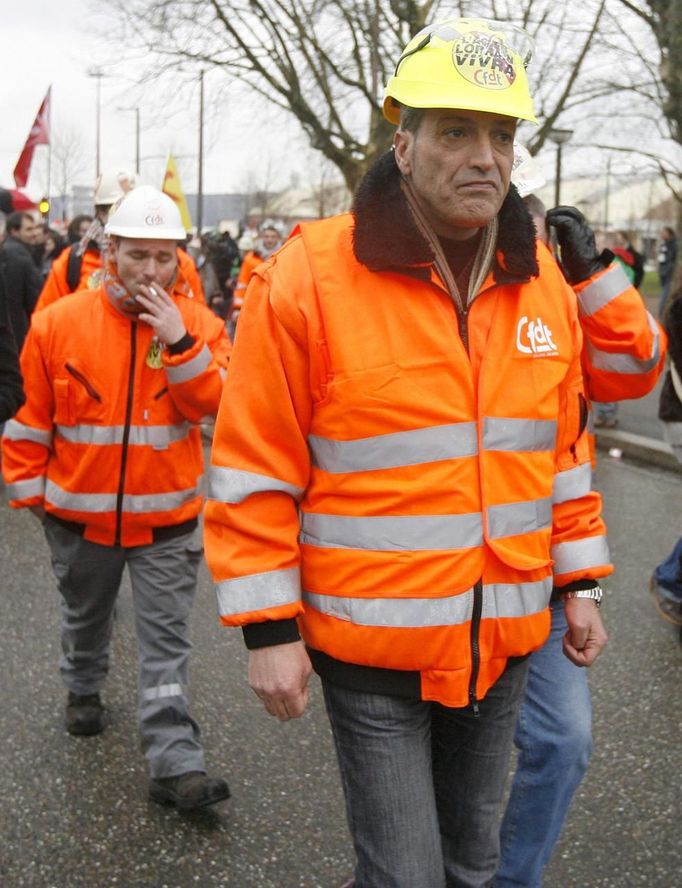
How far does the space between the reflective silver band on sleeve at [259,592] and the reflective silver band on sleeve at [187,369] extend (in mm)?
1659

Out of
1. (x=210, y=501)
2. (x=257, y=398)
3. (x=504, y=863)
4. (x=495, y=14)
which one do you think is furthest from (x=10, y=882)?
(x=495, y=14)

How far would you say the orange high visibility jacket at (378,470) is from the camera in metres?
2.15

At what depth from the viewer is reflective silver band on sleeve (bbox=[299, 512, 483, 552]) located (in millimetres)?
2146

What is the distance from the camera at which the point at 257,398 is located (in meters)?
2.23

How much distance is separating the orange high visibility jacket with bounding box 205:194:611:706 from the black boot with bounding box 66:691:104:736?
2.19 m

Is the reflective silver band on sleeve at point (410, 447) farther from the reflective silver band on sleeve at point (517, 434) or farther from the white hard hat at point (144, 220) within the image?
the white hard hat at point (144, 220)

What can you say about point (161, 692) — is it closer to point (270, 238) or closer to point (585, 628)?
point (585, 628)

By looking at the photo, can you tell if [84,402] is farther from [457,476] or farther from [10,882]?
[457,476]

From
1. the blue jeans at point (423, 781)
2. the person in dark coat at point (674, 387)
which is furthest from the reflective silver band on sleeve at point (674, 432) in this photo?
the blue jeans at point (423, 781)

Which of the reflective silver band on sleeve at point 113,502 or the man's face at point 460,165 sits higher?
the man's face at point 460,165

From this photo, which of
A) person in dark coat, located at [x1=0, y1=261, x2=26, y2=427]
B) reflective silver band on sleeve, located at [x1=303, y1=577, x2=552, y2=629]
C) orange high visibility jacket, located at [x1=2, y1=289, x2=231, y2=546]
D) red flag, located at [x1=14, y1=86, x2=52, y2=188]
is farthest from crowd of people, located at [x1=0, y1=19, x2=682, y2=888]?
red flag, located at [x1=14, y1=86, x2=52, y2=188]

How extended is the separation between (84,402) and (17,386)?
39cm

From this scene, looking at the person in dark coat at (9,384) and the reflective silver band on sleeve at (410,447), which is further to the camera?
the person in dark coat at (9,384)

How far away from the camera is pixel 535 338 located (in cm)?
233
